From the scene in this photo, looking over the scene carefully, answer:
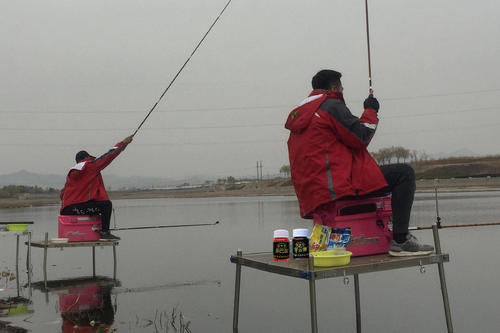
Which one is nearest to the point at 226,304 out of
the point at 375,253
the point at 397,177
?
the point at 375,253

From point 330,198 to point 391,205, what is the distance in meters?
0.65

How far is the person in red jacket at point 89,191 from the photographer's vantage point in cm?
909

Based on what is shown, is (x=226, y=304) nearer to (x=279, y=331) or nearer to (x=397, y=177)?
(x=279, y=331)

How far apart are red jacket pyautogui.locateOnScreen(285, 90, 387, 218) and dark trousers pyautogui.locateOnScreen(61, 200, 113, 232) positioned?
17.5 feet

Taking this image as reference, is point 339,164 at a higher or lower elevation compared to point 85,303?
higher

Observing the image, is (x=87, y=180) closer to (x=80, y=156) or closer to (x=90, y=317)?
(x=80, y=156)

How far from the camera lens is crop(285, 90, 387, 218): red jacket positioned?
443cm

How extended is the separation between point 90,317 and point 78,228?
11.4ft

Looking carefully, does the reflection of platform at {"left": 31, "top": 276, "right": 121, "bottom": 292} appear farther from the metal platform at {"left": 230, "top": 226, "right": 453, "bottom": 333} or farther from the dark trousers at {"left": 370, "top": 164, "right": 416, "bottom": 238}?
the dark trousers at {"left": 370, "top": 164, "right": 416, "bottom": 238}

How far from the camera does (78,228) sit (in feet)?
29.2

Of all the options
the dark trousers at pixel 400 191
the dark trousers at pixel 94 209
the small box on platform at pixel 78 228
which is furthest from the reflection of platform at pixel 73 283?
the dark trousers at pixel 400 191

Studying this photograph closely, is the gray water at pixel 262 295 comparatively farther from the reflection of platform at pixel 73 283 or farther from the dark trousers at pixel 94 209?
the dark trousers at pixel 94 209

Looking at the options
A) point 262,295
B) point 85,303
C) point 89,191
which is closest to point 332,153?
point 262,295

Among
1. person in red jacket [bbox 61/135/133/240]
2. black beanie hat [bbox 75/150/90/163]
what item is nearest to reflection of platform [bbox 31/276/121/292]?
person in red jacket [bbox 61/135/133/240]
